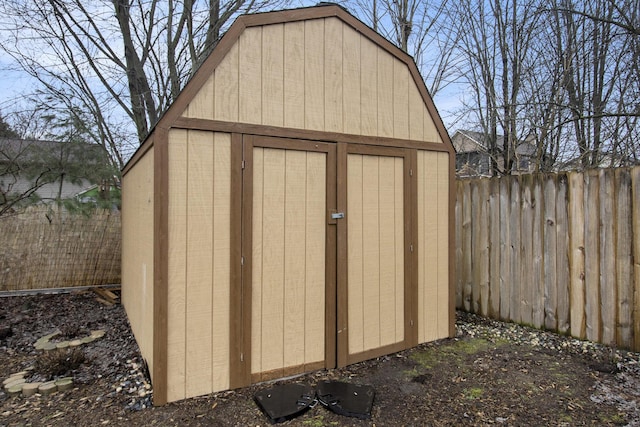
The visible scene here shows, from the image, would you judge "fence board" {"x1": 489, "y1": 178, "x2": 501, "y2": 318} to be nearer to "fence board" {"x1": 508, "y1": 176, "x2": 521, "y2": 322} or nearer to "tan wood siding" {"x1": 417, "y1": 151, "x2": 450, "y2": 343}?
"fence board" {"x1": 508, "y1": 176, "x2": 521, "y2": 322}

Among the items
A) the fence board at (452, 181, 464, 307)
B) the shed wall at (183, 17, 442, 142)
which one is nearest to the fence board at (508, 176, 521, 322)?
the fence board at (452, 181, 464, 307)

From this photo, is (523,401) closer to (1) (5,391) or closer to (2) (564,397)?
(2) (564,397)

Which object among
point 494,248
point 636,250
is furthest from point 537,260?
point 636,250

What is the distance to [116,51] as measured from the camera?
26.7ft

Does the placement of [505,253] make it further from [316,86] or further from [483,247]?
[316,86]

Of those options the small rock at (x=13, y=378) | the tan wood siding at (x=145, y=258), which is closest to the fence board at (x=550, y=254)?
the tan wood siding at (x=145, y=258)

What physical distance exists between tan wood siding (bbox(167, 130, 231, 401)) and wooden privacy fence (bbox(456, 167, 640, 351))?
3197 mm

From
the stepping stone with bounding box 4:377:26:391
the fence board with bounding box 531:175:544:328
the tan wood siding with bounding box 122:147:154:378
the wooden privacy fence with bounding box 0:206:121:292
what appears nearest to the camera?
the tan wood siding with bounding box 122:147:154:378

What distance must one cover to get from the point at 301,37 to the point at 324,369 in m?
2.82

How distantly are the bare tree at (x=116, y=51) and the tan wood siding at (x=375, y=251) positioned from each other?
5.98 m

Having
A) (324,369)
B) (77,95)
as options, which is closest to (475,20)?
(324,369)

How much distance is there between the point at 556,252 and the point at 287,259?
280 cm

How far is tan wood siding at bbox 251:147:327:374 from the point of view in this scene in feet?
9.62

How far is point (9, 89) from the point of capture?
7.07m
